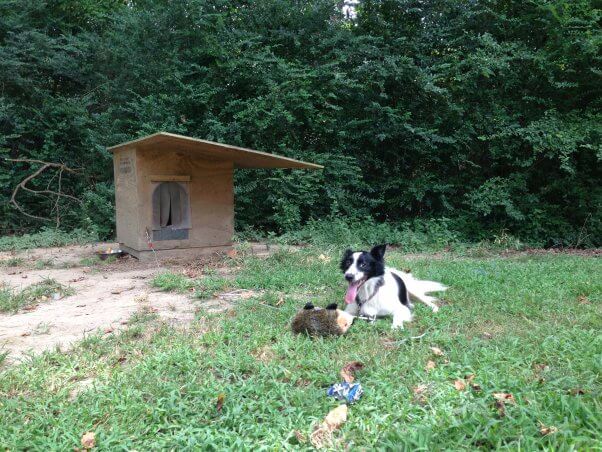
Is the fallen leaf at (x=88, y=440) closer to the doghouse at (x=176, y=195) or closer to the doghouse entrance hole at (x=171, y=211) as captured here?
the doghouse at (x=176, y=195)

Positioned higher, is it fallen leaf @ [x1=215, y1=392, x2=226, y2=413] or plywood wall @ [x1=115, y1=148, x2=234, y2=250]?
plywood wall @ [x1=115, y1=148, x2=234, y2=250]

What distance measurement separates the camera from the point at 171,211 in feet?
22.6

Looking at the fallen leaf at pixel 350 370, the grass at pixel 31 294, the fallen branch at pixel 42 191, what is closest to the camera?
the fallen leaf at pixel 350 370

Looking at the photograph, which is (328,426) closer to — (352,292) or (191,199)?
(352,292)

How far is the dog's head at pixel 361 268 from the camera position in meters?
3.71

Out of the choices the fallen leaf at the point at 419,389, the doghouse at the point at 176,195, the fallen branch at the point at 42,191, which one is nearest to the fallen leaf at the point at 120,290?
the doghouse at the point at 176,195

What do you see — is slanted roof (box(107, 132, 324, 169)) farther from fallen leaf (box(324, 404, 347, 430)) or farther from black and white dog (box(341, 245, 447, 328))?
fallen leaf (box(324, 404, 347, 430))

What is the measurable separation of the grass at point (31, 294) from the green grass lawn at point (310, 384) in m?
1.35

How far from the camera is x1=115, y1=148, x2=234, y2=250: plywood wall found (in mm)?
6461

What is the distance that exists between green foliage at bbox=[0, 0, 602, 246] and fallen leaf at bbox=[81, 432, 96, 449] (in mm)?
7506

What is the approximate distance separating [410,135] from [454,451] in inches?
349

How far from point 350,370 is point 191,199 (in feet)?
15.4

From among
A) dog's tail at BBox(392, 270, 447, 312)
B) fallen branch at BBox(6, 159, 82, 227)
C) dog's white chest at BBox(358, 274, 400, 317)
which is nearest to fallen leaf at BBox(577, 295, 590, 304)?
dog's tail at BBox(392, 270, 447, 312)

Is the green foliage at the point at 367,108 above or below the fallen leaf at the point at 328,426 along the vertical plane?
above
